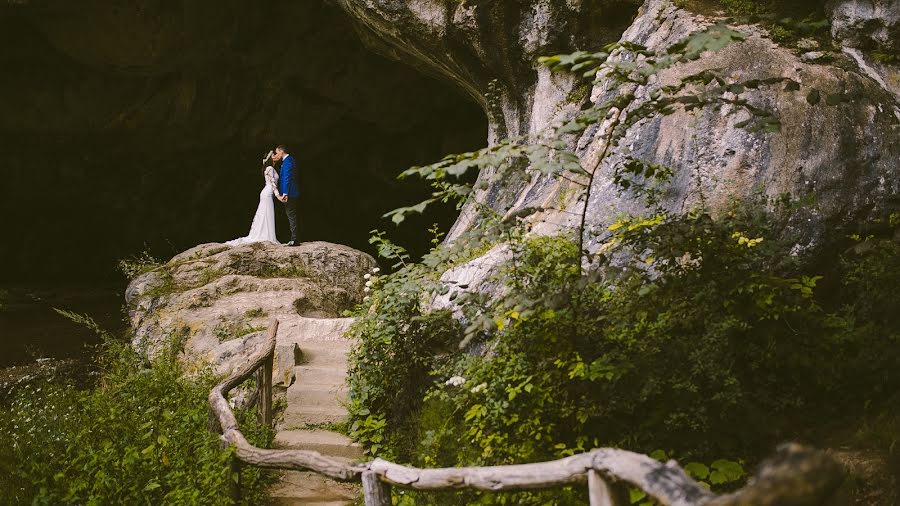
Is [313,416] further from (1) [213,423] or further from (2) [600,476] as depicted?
(2) [600,476]

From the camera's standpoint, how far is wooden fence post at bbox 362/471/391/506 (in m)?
3.46

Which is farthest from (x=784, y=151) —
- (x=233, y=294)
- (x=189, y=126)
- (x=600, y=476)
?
(x=189, y=126)

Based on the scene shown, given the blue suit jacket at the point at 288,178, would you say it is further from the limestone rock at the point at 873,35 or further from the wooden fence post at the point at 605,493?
the wooden fence post at the point at 605,493

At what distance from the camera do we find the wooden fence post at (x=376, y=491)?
3459 millimetres

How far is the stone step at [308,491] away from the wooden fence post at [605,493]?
328 cm

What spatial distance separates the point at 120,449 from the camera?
5262mm

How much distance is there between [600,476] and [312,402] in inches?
195

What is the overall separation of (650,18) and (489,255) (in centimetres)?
321

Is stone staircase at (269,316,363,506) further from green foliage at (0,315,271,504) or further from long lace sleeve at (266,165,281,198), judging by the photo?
long lace sleeve at (266,165,281,198)

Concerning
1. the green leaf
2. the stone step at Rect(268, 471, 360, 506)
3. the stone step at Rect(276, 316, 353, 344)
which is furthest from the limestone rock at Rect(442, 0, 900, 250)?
the stone step at Rect(276, 316, 353, 344)

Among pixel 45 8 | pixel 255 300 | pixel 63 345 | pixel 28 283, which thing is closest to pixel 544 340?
pixel 255 300

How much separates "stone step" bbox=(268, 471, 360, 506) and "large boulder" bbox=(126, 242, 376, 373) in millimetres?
2371

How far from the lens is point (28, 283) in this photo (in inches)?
688

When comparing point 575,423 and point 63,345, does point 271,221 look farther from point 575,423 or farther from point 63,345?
point 575,423
